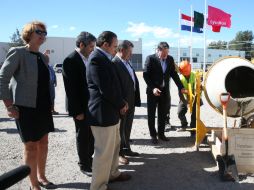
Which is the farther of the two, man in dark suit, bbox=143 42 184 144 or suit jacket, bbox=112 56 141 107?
man in dark suit, bbox=143 42 184 144

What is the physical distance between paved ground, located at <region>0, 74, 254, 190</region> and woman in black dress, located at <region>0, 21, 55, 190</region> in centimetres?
81

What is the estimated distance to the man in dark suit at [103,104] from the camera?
136 inches

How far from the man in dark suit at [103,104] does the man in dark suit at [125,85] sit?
124 centimetres

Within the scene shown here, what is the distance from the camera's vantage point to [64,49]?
61.1 meters

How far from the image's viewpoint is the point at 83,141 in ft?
14.4

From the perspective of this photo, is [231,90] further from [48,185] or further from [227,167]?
[48,185]

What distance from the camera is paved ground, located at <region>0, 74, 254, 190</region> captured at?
13.5 ft

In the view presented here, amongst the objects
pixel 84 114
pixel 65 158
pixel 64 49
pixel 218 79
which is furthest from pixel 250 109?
pixel 64 49

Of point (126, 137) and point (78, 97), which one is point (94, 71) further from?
point (126, 137)

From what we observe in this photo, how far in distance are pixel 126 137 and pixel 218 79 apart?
1728 mm

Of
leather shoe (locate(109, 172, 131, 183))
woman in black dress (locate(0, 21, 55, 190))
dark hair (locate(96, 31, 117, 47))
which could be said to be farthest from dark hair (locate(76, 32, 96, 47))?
leather shoe (locate(109, 172, 131, 183))

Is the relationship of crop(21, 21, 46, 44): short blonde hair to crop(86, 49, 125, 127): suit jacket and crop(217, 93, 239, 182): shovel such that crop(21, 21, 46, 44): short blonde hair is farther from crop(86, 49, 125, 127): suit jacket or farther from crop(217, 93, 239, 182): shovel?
crop(217, 93, 239, 182): shovel

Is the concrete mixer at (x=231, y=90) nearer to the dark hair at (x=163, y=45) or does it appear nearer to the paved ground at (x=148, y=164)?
the paved ground at (x=148, y=164)

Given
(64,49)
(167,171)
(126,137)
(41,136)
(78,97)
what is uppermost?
(64,49)
